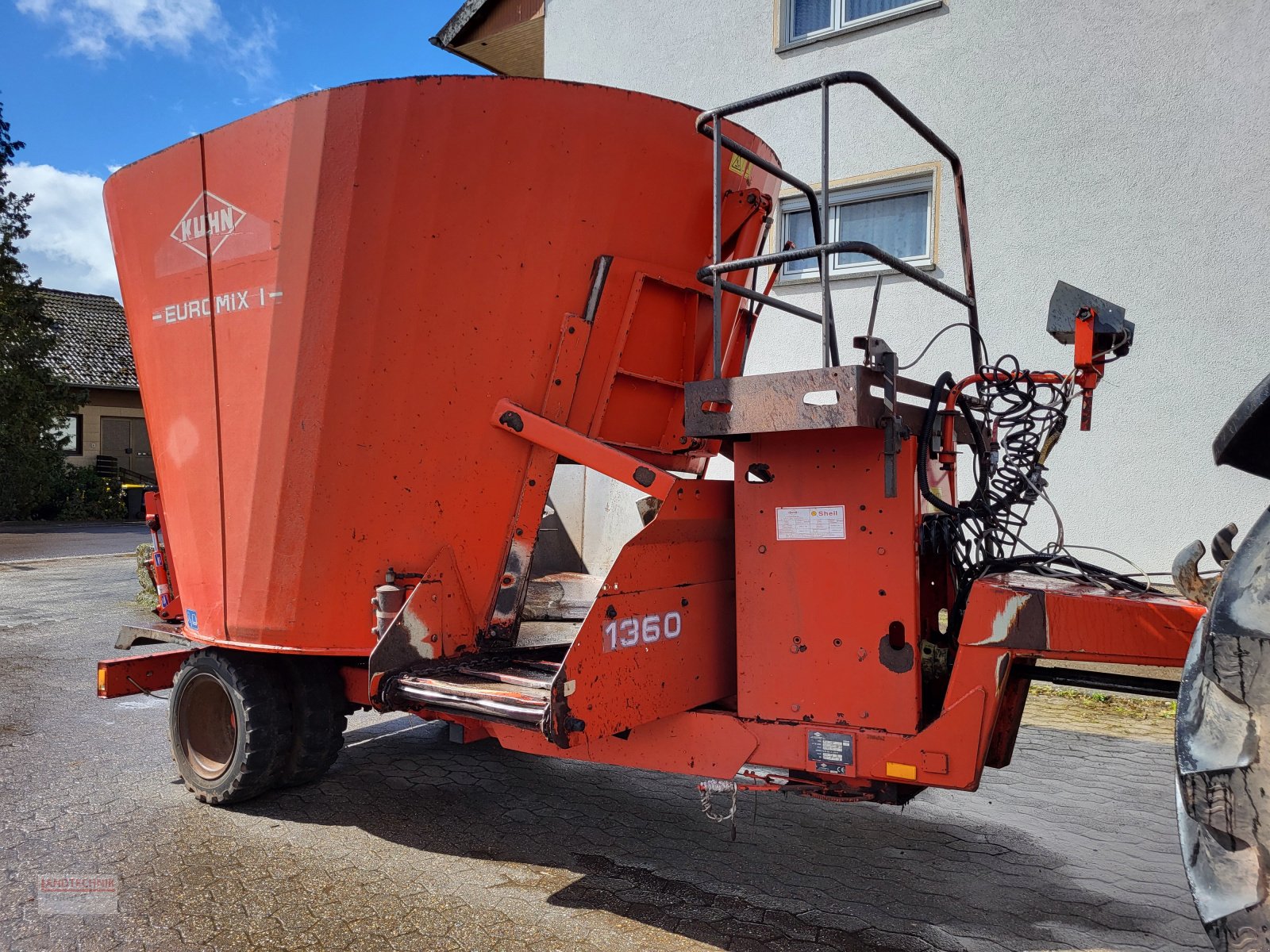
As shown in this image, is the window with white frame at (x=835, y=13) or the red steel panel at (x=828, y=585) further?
the window with white frame at (x=835, y=13)

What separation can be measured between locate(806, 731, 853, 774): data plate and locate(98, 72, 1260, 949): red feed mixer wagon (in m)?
0.02

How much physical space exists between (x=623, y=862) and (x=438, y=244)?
94.4 inches

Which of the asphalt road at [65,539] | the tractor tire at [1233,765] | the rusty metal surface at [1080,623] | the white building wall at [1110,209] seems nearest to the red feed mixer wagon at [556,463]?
the rusty metal surface at [1080,623]

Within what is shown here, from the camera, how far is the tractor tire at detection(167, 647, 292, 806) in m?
4.01

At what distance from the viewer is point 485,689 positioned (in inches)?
135

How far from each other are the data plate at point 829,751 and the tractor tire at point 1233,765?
1.25m

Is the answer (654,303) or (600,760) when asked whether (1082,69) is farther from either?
(600,760)

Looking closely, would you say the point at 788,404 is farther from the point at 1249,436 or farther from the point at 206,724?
the point at 206,724

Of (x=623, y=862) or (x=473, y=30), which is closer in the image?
(x=623, y=862)

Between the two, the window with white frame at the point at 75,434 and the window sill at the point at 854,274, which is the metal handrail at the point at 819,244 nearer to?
the window sill at the point at 854,274

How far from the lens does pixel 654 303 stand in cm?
397

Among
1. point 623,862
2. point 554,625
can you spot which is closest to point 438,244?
point 554,625

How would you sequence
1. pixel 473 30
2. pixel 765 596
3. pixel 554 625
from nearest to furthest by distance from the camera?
1. pixel 765 596
2. pixel 554 625
3. pixel 473 30

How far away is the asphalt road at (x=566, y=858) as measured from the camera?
3.11 metres
